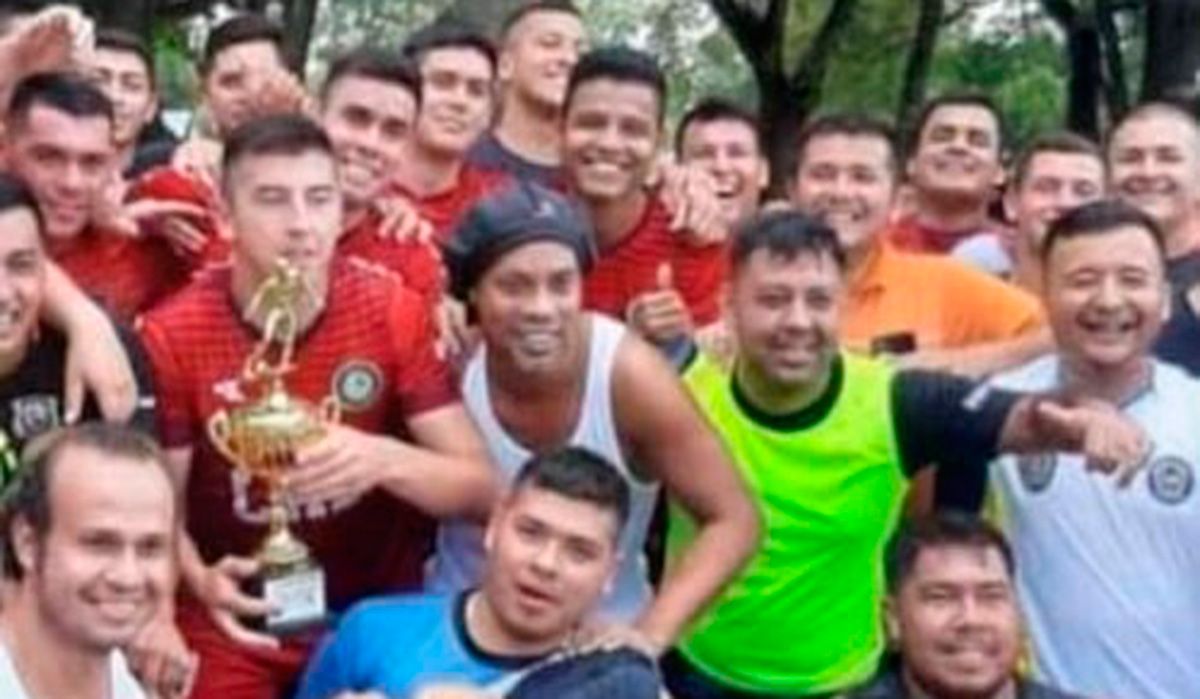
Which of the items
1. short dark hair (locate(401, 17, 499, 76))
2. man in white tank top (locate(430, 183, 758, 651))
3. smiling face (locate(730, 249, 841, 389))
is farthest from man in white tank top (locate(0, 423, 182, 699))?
short dark hair (locate(401, 17, 499, 76))

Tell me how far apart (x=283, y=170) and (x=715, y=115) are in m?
3.16

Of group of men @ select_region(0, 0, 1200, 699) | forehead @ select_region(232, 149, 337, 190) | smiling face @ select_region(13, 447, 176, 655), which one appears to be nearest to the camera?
smiling face @ select_region(13, 447, 176, 655)

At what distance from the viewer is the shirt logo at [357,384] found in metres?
6.55

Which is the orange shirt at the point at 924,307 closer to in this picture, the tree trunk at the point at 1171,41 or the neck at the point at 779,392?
the neck at the point at 779,392

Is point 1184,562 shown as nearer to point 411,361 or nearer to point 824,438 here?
point 824,438

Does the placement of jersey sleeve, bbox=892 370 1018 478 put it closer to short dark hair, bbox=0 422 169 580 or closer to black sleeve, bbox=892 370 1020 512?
black sleeve, bbox=892 370 1020 512

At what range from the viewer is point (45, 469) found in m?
5.32

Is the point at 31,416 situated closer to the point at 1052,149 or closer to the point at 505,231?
the point at 505,231

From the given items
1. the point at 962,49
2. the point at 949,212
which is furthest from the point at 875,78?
the point at 949,212

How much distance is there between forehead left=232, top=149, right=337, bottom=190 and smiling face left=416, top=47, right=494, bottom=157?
169cm

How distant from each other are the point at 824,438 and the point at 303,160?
147 cm

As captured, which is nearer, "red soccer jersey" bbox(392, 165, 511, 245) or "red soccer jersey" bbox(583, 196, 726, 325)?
"red soccer jersey" bbox(583, 196, 726, 325)

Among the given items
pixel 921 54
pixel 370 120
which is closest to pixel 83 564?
pixel 370 120

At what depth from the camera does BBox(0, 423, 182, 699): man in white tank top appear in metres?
5.23
